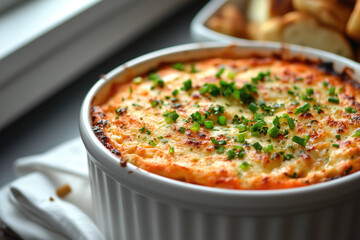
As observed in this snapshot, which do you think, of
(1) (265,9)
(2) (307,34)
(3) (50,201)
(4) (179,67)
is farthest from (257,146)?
(1) (265,9)

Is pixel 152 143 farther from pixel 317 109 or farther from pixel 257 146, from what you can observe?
pixel 317 109

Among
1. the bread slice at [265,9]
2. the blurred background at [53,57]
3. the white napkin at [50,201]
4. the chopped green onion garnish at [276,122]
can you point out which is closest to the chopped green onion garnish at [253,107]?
the chopped green onion garnish at [276,122]

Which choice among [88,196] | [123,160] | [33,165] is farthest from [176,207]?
[33,165]

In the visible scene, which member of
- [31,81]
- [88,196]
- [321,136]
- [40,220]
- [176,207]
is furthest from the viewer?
[31,81]

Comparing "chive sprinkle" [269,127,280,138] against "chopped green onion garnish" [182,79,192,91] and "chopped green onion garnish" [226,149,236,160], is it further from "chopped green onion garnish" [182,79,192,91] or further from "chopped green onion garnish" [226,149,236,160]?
"chopped green onion garnish" [182,79,192,91]

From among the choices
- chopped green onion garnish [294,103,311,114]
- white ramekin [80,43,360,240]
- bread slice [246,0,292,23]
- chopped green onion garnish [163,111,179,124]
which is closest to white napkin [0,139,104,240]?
white ramekin [80,43,360,240]

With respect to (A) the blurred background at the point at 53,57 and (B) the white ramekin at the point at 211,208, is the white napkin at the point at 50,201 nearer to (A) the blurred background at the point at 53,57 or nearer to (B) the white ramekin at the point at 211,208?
(B) the white ramekin at the point at 211,208

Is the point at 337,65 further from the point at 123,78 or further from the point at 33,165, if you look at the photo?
the point at 33,165
